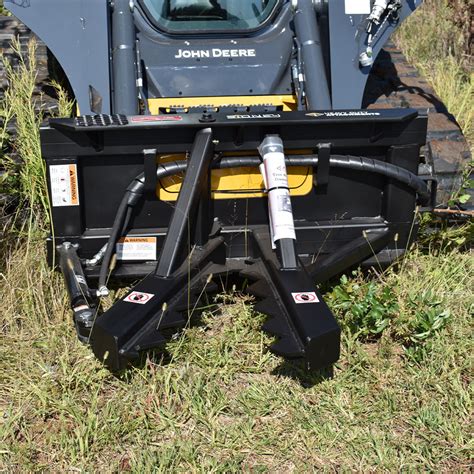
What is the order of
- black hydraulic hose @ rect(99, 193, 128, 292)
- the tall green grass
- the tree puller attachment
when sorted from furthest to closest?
1. the tall green grass
2. black hydraulic hose @ rect(99, 193, 128, 292)
3. the tree puller attachment

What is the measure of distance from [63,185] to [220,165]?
73 centimetres

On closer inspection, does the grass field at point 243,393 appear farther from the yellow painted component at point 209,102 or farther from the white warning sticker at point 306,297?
the yellow painted component at point 209,102

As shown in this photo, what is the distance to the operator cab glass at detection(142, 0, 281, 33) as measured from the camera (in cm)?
445

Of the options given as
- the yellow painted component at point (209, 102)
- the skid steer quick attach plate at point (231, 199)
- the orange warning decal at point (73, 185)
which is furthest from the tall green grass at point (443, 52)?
the orange warning decal at point (73, 185)

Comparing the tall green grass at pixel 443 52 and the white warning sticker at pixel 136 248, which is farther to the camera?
the tall green grass at pixel 443 52

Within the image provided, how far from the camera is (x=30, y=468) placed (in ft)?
8.64

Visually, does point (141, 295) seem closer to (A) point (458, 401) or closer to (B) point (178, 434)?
(B) point (178, 434)

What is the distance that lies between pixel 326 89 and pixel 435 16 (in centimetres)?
527

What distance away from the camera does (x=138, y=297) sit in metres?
3.05

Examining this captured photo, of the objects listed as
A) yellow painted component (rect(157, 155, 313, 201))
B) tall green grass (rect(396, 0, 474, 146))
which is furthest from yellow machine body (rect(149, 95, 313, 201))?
tall green grass (rect(396, 0, 474, 146))

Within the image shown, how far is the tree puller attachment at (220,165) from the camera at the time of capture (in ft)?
10.4

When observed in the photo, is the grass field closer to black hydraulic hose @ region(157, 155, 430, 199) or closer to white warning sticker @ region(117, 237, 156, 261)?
white warning sticker @ region(117, 237, 156, 261)

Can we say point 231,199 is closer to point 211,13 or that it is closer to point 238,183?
point 238,183

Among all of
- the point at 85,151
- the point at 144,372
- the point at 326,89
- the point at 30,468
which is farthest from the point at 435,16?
the point at 30,468
